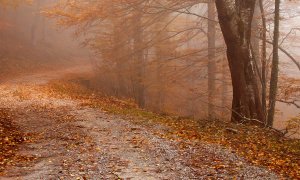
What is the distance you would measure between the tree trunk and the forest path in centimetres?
279

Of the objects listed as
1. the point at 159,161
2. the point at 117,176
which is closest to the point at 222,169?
the point at 159,161

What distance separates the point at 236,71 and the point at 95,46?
37.0 ft

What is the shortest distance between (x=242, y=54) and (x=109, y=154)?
5506 millimetres

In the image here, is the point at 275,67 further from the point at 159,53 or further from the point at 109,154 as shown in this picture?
the point at 159,53

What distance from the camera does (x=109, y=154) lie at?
7.37m

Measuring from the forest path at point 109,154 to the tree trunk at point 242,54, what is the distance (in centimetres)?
279

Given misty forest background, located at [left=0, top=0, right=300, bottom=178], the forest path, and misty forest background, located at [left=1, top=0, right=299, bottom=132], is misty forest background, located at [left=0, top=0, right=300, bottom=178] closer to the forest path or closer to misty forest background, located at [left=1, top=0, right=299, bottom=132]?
misty forest background, located at [left=1, top=0, right=299, bottom=132]

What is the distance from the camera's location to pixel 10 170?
6.41 m

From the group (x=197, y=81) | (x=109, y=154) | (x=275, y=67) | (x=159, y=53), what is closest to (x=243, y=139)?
(x=275, y=67)

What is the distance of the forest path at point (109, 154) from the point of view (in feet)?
20.5

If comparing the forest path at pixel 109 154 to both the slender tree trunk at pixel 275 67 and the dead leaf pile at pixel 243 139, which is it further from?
the slender tree trunk at pixel 275 67

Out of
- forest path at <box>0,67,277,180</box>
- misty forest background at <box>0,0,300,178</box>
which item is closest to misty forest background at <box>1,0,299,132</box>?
misty forest background at <box>0,0,300,178</box>

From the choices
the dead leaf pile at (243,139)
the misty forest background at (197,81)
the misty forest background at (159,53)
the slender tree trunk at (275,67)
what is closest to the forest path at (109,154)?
the misty forest background at (197,81)

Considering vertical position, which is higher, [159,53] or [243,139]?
[159,53]
